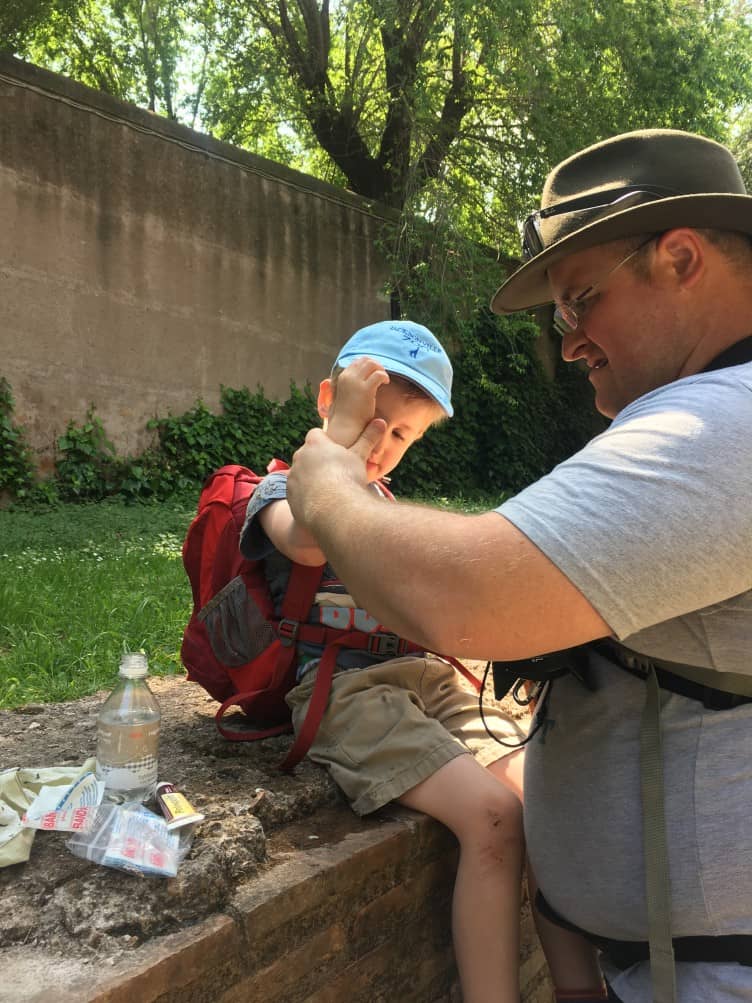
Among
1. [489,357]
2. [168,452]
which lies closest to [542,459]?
[489,357]

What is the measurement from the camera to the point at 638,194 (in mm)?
1393

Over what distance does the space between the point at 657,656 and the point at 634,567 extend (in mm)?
241

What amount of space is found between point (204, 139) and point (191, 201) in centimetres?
72

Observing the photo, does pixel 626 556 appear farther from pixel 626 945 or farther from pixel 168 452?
pixel 168 452

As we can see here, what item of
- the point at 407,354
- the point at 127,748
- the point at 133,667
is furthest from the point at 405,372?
the point at 127,748

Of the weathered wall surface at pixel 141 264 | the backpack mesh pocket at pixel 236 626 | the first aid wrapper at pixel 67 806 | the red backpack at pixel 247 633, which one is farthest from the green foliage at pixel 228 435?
the first aid wrapper at pixel 67 806

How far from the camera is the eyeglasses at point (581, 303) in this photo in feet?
4.45

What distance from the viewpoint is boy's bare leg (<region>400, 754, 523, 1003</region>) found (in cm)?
158

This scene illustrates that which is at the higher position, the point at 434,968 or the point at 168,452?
the point at 168,452

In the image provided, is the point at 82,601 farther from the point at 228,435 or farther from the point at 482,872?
the point at 228,435

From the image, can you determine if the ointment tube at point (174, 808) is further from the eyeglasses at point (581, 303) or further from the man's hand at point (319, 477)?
the eyeglasses at point (581, 303)

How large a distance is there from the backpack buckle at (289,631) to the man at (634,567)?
0.61m

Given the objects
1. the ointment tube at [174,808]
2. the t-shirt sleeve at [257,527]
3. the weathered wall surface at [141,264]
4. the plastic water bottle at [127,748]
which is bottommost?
the ointment tube at [174,808]

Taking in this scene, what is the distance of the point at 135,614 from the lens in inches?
163
